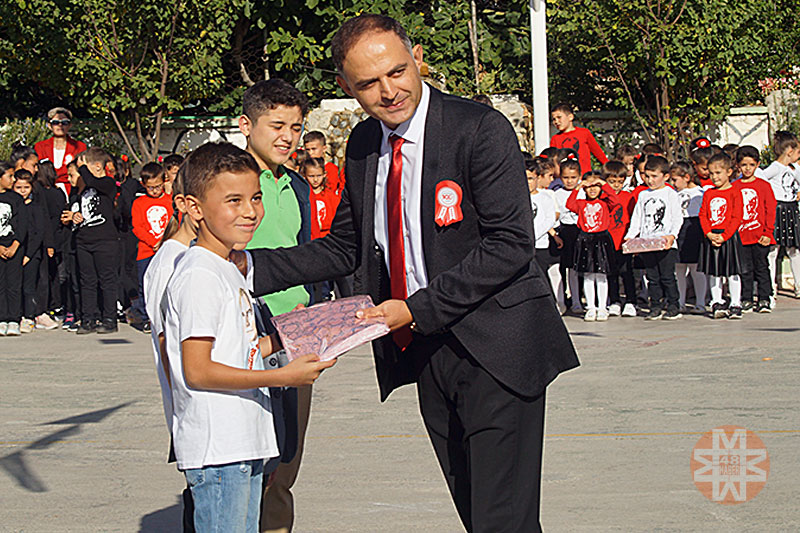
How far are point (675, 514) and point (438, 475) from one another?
51.9 inches

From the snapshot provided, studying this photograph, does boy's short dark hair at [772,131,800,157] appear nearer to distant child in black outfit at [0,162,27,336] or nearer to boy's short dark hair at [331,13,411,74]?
distant child in black outfit at [0,162,27,336]

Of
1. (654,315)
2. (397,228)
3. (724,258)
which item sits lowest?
(654,315)

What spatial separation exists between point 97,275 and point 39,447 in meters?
5.60

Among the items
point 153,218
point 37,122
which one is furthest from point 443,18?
point 153,218

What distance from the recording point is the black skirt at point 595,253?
1184 cm

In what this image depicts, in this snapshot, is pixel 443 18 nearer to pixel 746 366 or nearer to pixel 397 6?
pixel 397 6

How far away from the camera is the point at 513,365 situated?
3.53 meters

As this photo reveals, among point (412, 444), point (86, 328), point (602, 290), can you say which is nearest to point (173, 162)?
point (86, 328)

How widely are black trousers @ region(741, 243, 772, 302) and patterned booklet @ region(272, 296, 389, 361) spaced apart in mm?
9233

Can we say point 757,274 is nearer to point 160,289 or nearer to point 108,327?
Answer: point 108,327

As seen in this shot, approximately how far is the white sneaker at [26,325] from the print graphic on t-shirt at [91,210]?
1369 millimetres

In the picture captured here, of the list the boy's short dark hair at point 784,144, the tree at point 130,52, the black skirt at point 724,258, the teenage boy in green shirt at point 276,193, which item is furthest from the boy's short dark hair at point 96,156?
the teenage boy in green shirt at point 276,193

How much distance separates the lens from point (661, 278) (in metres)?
12.0

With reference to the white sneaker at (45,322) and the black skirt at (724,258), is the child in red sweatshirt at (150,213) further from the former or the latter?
the black skirt at (724,258)
